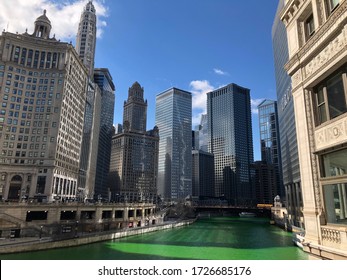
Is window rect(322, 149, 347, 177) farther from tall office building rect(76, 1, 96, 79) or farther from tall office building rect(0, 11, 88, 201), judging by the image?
tall office building rect(76, 1, 96, 79)

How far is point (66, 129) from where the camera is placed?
367ft

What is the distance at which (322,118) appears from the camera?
47.5ft

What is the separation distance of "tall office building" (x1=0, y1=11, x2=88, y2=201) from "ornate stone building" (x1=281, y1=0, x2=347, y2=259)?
316 ft

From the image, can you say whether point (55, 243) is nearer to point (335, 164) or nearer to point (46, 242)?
point (46, 242)

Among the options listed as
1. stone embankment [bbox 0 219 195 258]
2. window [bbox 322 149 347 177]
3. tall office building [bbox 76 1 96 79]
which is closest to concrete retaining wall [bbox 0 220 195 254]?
stone embankment [bbox 0 219 195 258]

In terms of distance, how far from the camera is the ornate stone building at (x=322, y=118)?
1250 cm

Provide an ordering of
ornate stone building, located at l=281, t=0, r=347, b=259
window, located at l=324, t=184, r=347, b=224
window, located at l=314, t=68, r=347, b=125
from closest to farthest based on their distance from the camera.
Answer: ornate stone building, located at l=281, t=0, r=347, b=259, window, located at l=324, t=184, r=347, b=224, window, located at l=314, t=68, r=347, b=125

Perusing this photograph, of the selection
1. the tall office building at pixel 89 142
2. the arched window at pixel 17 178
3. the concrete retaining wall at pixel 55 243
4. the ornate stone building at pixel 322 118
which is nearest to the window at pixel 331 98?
the ornate stone building at pixel 322 118

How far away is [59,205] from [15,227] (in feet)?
41.5

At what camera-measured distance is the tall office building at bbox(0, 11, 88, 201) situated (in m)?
96.4

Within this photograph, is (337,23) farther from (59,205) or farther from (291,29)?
(59,205)

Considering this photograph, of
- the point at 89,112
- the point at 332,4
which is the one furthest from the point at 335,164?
the point at 89,112

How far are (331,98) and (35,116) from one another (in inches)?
4219
